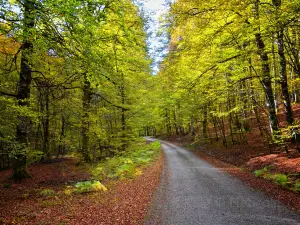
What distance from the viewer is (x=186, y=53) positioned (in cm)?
970

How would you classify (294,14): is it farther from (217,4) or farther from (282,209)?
(282,209)

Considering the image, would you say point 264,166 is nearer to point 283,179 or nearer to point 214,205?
point 283,179

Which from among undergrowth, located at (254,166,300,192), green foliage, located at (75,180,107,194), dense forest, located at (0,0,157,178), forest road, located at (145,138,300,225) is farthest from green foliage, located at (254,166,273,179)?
dense forest, located at (0,0,157,178)

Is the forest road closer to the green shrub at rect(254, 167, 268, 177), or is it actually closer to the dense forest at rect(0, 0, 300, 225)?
the dense forest at rect(0, 0, 300, 225)

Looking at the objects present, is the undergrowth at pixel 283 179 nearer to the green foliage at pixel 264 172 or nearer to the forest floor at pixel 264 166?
the green foliage at pixel 264 172

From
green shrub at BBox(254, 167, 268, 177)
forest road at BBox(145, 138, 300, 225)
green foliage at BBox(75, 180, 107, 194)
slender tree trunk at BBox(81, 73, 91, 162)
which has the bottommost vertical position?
forest road at BBox(145, 138, 300, 225)

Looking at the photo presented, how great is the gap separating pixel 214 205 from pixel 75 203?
15.3ft

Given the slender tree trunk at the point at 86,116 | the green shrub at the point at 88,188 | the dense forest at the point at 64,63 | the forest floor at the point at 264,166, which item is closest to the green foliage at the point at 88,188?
the green shrub at the point at 88,188

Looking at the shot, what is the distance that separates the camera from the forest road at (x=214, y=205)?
209 inches

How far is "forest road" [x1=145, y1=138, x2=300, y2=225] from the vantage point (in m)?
5.32

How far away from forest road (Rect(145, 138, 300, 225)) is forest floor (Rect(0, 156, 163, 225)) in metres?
0.61

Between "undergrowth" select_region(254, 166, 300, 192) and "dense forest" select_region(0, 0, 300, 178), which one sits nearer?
"dense forest" select_region(0, 0, 300, 178)

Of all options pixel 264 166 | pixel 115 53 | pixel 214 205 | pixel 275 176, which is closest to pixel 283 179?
pixel 275 176

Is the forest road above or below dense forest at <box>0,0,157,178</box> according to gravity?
below
